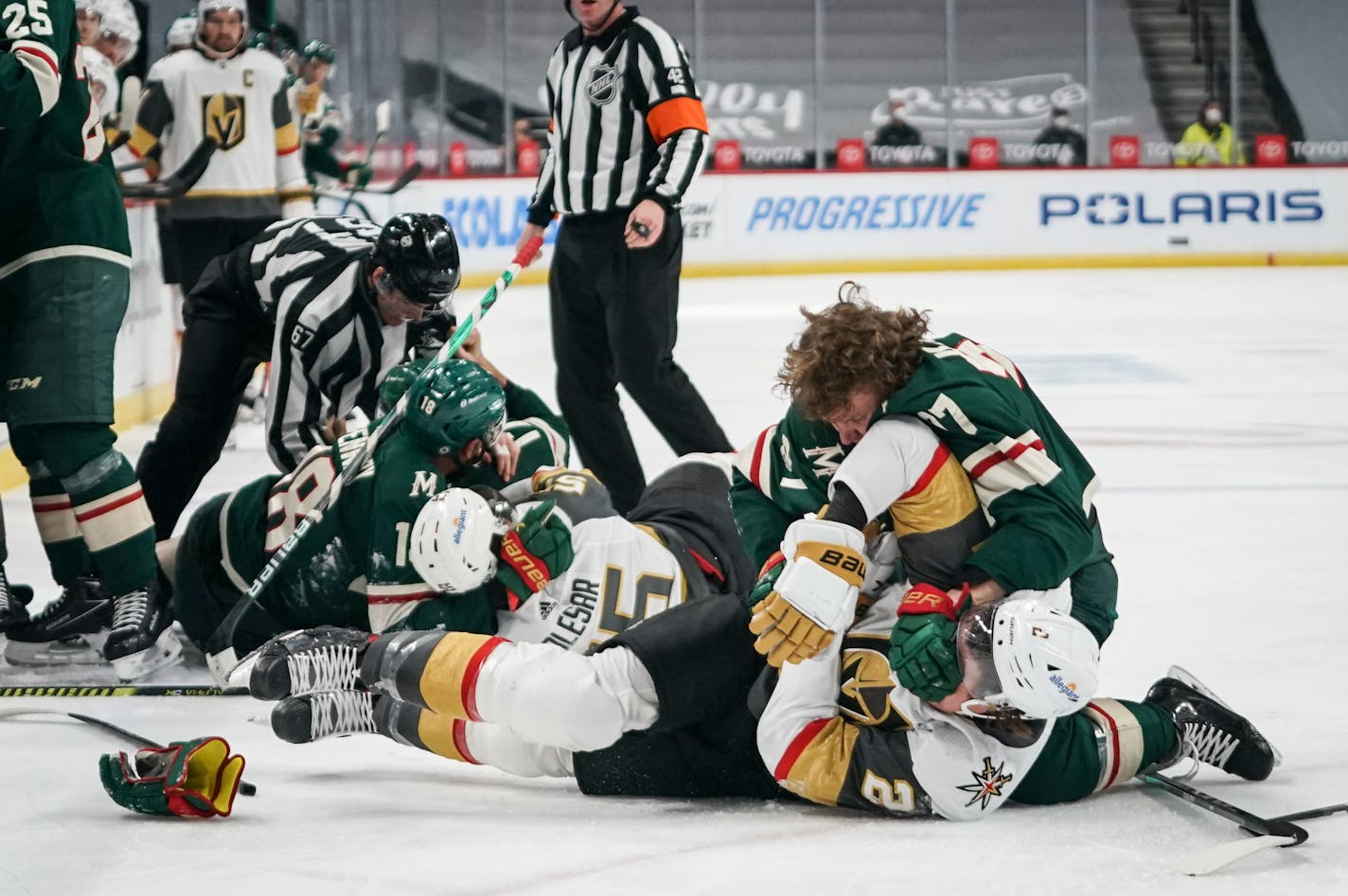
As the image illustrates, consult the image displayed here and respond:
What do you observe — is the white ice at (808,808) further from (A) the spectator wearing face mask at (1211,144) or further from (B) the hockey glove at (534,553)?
(A) the spectator wearing face mask at (1211,144)

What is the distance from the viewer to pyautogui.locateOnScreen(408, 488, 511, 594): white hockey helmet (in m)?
2.62

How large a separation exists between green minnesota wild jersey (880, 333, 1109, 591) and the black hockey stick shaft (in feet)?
1.16

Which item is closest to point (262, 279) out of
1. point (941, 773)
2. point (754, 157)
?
point (941, 773)

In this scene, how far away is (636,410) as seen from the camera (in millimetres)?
6805

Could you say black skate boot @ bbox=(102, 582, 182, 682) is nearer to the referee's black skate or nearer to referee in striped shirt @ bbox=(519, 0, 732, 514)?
the referee's black skate

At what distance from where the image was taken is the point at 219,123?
638 cm

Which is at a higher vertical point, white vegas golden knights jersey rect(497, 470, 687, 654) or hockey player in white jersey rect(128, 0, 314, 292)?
hockey player in white jersey rect(128, 0, 314, 292)

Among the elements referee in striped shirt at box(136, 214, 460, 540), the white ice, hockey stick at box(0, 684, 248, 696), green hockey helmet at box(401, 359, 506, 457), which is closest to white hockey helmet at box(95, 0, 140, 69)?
the white ice

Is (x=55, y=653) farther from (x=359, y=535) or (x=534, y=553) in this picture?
(x=534, y=553)

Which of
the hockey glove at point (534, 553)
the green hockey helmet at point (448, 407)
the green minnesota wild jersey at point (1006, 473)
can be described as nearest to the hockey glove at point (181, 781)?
the hockey glove at point (534, 553)

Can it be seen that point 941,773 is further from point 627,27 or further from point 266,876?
point 627,27

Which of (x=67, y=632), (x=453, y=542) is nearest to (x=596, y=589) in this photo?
(x=453, y=542)

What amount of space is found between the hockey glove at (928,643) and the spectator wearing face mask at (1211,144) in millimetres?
12404

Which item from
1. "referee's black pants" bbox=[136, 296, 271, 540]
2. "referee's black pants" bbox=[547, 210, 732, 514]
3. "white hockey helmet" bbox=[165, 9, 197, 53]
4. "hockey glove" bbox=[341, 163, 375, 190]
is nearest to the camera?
"referee's black pants" bbox=[136, 296, 271, 540]
